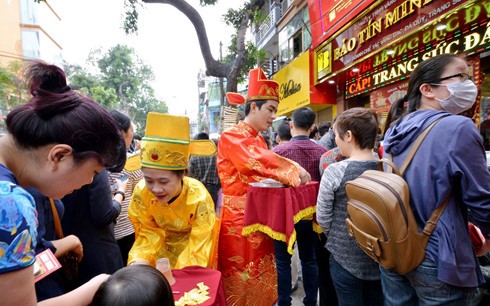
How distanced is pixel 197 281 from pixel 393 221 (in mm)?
990

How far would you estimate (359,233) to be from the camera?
4.88ft

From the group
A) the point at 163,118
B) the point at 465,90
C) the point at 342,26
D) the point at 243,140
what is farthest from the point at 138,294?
the point at 342,26

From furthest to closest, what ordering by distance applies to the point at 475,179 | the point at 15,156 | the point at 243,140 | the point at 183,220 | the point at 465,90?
the point at 243,140 < the point at 183,220 < the point at 465,90 < the point at 475,179 < the point at 15,156

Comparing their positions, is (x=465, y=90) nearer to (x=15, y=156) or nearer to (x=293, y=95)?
(x=15, y=156)

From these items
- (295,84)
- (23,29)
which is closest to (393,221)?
(295,84)

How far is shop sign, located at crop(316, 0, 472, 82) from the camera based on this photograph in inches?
194

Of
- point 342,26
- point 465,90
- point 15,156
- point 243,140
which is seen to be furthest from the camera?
point 342,26

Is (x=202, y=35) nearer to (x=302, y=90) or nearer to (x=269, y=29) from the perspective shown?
(x=302, y=90)

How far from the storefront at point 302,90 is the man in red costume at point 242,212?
7.43m

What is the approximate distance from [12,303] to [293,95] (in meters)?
10.6

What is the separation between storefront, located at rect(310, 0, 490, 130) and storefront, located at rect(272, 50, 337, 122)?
0.95 feet

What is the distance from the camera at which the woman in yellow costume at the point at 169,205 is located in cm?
174

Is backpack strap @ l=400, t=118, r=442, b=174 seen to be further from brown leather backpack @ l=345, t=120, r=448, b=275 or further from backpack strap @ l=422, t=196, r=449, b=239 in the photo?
backpack strap @ l=422, t=196, r=449, b=239

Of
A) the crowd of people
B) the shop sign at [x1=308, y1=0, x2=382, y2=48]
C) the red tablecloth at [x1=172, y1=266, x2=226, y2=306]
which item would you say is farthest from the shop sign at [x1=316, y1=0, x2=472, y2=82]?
the red tablecloth at [x1=172, y1=266, x2=226, y2=306]
